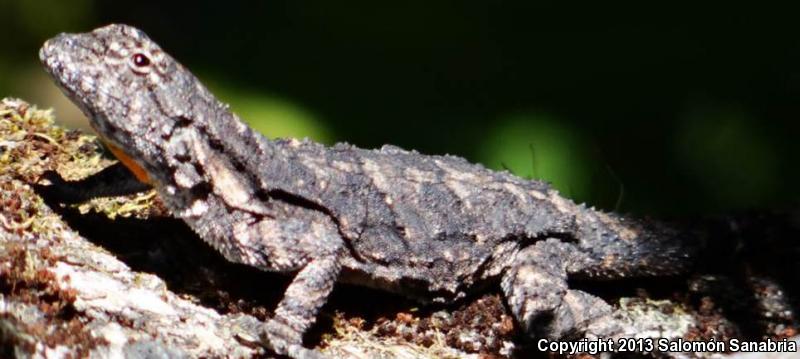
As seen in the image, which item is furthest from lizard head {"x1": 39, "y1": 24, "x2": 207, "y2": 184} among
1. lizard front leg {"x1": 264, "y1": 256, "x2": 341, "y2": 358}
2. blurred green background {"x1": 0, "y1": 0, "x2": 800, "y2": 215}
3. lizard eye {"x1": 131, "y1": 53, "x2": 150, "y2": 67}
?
blurred green background {"x1": 0, "y1": 0, "x2": 800, "y2": 215}

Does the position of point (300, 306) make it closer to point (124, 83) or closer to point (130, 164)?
point (130, 164)

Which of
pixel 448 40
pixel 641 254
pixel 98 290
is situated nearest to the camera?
pixel 98 290

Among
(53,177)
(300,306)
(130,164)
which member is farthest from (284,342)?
(53,177)

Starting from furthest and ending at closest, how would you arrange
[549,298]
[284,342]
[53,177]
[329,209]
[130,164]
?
[53,177], [549,298], [329,209], [130,164], [284,342]

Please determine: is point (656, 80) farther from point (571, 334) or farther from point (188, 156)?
point (188, 156)

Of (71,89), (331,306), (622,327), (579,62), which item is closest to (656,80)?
(579,62)

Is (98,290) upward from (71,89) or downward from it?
downward

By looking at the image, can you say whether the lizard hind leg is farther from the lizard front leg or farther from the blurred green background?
the blurred green background
